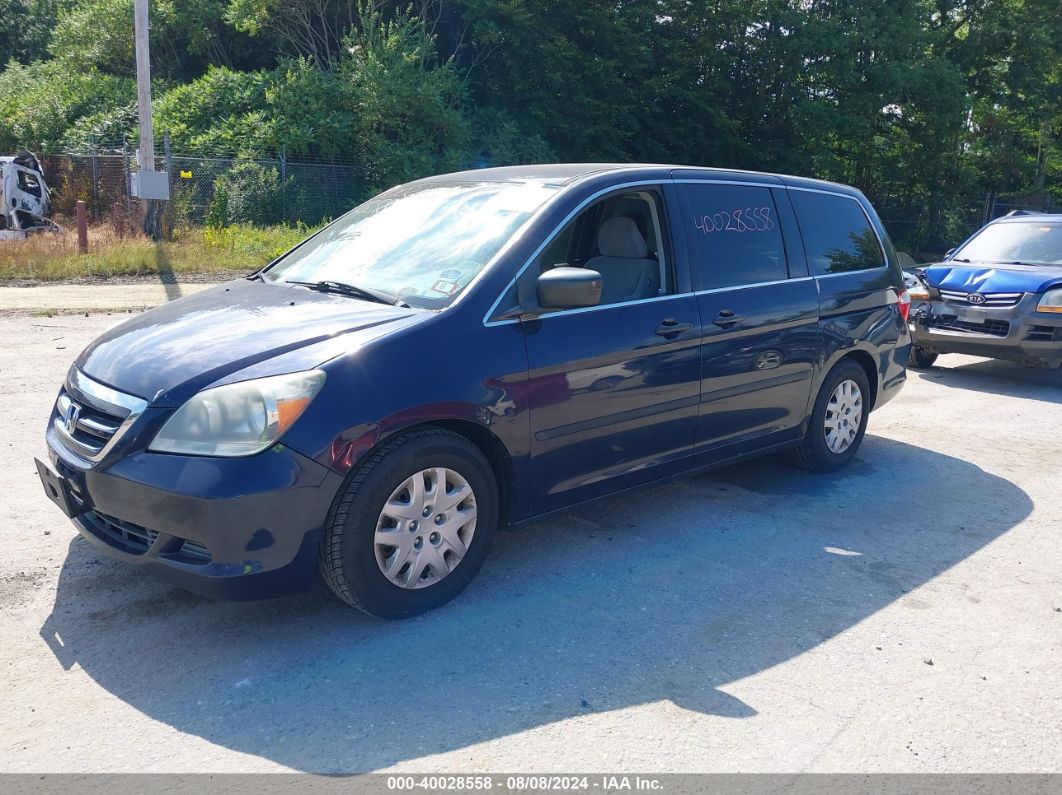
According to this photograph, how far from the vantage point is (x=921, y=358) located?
10.3 meters

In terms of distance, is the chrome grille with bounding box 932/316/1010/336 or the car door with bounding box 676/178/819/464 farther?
the chrome grille with bounding box 932/316/1010/336

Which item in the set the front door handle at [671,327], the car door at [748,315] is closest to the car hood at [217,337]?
the front door handle at [671,327]

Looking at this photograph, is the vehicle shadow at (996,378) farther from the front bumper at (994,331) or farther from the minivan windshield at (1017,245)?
the minivan windshield at (1017,245)

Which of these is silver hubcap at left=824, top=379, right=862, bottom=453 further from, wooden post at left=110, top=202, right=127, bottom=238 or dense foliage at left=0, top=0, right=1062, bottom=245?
dense foliage at left=0, top=0, right=1062, bottom=245

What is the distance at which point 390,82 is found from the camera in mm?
21359

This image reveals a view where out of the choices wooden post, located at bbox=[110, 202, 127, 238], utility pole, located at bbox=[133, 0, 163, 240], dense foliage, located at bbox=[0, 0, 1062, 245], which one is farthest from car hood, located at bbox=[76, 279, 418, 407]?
dense foliage, located at bbox=[0, 0, 1062, 245]

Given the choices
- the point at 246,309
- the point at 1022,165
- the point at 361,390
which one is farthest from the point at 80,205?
the point at 1022,165

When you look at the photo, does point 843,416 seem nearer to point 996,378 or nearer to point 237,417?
point 237,417

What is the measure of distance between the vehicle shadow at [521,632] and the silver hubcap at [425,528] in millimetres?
228

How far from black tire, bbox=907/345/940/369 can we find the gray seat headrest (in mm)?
6372

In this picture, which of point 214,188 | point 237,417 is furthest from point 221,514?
point 214,188

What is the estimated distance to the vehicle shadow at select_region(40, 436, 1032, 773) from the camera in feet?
10.4

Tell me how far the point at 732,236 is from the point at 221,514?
327cm

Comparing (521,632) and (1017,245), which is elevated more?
(1017,245)
